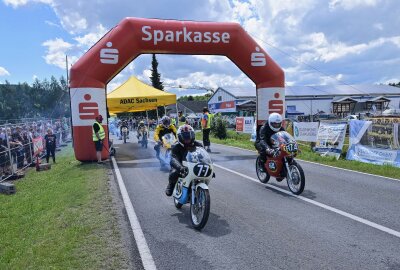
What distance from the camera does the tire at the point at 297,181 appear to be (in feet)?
26.2

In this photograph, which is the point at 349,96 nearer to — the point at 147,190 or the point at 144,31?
the point at 144,31

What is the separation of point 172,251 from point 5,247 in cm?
275

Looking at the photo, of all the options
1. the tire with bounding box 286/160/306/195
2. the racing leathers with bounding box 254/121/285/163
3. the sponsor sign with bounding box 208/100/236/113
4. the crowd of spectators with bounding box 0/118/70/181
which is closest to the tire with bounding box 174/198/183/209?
the tire with bounding box 286/160/306/195

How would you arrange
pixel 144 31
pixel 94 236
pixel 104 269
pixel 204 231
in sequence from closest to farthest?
pixel 104 269 → pixel 94 236 → pixel 204 231 → pixel 144 31

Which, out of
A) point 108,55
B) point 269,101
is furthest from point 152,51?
point 269,101

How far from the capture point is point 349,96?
61.8m

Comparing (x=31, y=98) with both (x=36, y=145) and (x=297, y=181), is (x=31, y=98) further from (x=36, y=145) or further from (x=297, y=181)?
(x=297, y=181)

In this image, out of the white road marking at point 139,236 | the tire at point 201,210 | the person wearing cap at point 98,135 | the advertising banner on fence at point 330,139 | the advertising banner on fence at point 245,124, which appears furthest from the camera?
the advertising banner on fence at point 245,124

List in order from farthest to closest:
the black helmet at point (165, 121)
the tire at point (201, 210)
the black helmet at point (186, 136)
→ 1. the black helmet at point (165, 121)
2. the black helmet at point (186, 136)
3. the tire at point (201, 210)

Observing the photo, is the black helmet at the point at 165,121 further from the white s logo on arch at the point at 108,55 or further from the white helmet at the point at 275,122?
the white helmet at the point at 275,122

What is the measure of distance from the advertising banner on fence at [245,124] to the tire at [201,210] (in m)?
24.1

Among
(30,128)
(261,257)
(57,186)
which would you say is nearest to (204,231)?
(261,257)

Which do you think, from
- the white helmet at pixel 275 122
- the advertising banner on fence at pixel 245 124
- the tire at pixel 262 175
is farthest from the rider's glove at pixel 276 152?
the advertising banner on fence at pixel 245 124

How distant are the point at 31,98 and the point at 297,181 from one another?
7598cm
